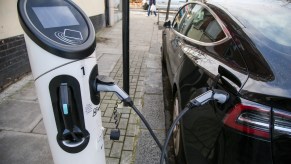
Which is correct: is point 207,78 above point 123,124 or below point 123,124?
above

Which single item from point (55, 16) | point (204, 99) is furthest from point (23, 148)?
point (204, 99)

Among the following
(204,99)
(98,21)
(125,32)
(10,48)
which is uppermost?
(204,99)

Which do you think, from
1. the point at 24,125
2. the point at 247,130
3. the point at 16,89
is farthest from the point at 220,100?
the point at 16,89

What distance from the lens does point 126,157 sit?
2.59m

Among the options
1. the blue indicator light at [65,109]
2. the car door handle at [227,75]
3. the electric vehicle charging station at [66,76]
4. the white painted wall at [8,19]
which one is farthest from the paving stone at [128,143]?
the white painted wall at [8,19]

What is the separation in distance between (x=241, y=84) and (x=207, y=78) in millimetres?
424

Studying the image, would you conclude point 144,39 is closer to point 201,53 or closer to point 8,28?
point 8,28

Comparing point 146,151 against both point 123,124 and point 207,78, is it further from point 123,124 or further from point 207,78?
point 207,78

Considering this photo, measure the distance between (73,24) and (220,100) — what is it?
91 cm

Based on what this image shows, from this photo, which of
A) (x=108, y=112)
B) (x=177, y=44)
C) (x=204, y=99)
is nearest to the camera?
(x=204, y=99)

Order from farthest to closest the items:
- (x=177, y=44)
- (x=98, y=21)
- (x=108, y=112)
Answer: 1. (x=98, y=21)
2. (x=108, y=112)
3. (x=177, y=44)

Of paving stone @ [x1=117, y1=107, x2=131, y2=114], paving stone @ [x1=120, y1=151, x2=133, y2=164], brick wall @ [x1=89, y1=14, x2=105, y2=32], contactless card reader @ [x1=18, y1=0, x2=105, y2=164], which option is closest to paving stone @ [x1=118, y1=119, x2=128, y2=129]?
paving stone @ [x1=117, y1=107, x2=131, y2=114]

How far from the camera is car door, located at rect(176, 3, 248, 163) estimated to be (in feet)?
5.28

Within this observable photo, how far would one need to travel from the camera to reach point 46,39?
1.24 metres
